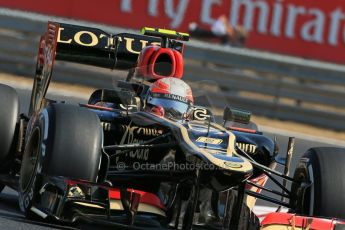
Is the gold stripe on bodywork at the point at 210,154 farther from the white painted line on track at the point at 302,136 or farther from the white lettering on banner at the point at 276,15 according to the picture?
the white lettering on banner at the point at 276,15

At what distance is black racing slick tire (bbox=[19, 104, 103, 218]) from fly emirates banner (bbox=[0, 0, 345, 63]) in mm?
12875

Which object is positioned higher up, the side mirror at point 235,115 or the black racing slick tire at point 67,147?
the side mirror at point 235,115

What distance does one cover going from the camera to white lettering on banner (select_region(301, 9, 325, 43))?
64.4 ft

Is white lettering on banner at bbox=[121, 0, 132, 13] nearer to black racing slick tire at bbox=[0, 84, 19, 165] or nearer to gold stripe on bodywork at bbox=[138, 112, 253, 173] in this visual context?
black racing slick tire at bbox=[0, 84, 19, 165]

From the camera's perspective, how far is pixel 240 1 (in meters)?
19.8

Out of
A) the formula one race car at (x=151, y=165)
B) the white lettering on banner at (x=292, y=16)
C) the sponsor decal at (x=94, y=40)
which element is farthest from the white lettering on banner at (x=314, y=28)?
the formula one race car at (x=151, y=165)

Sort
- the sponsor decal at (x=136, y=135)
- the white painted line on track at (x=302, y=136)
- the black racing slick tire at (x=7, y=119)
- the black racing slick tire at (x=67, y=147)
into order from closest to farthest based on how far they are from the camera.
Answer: the black racing slick tire at (x=67, y=147) → the sponsor decal at (x=136, y=135) → the black racing slick tire at (x=7, y=119) → the white painted line on track at (x=302, y=136)

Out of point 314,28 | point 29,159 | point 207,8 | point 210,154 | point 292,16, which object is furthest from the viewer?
point 207,8

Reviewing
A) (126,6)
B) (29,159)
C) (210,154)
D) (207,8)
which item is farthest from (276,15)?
(210,154)

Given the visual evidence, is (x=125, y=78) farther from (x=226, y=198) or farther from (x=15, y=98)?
(x=226, y=198)

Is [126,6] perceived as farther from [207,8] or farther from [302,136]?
[302,136]

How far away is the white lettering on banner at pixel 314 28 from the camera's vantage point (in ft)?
64.4

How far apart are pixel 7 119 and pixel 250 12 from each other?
1261 cm

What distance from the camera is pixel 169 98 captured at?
307 inches
